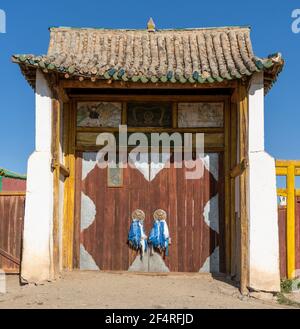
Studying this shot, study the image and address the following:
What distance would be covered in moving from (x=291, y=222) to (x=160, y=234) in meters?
2.40

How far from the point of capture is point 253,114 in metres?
8.85

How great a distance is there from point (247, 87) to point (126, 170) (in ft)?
9.13

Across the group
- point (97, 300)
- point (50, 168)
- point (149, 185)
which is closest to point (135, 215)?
point (149, 185)

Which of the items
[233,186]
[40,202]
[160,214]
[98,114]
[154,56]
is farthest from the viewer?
[154,56]

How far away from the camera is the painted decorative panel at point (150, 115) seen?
10.3 m

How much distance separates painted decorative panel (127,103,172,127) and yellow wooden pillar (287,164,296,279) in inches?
95.9

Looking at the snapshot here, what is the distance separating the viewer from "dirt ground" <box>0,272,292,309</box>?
744 cm

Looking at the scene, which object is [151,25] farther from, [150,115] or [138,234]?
[138,234]

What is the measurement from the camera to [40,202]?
29.0 ft

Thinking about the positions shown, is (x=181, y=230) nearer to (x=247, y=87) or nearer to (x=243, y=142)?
(x=243, y=142)

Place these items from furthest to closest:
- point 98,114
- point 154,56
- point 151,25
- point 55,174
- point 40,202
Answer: point 151,25
point 154,56
point 98,114
point 55,174
point 40,202

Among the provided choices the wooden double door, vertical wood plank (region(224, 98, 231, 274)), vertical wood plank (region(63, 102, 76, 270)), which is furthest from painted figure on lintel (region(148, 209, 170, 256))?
vertical wood plank (region(63, 102, 76, 270))

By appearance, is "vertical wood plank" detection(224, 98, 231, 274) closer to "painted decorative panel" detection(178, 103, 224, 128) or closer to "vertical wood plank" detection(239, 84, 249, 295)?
"painted decorative panel" detection(178, 103, 224, 128)

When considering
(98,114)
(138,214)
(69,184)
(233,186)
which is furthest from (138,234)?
(98,114)
